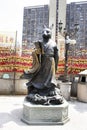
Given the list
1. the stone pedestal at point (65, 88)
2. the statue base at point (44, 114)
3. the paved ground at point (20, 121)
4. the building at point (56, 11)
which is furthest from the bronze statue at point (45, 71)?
the building at point (56, 11)

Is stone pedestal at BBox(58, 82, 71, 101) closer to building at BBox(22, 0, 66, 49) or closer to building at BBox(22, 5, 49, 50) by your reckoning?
building at BBox(22, 5, 49, 50)

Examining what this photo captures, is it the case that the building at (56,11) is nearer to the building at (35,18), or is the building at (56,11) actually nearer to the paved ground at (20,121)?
the building at (35,18)

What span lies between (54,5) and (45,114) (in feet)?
50.1

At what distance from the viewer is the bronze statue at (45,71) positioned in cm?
482

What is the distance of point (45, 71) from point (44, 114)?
102cm

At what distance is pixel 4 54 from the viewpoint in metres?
8.18

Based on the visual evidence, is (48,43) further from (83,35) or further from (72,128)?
(83,35)

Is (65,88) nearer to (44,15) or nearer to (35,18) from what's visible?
(35,18)

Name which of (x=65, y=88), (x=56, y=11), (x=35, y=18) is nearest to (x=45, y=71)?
(x=65, y=88)

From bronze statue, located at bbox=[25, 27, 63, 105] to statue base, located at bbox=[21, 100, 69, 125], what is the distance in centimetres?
25

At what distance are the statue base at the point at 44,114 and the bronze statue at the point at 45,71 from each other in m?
0.25

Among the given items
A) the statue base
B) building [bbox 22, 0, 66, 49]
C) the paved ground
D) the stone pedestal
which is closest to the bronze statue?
the statue base

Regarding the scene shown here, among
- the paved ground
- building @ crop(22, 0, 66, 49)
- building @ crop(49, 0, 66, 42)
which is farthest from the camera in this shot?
building @ crop(49, 0, 66, 42)

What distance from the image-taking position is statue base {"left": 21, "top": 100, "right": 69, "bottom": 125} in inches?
175
